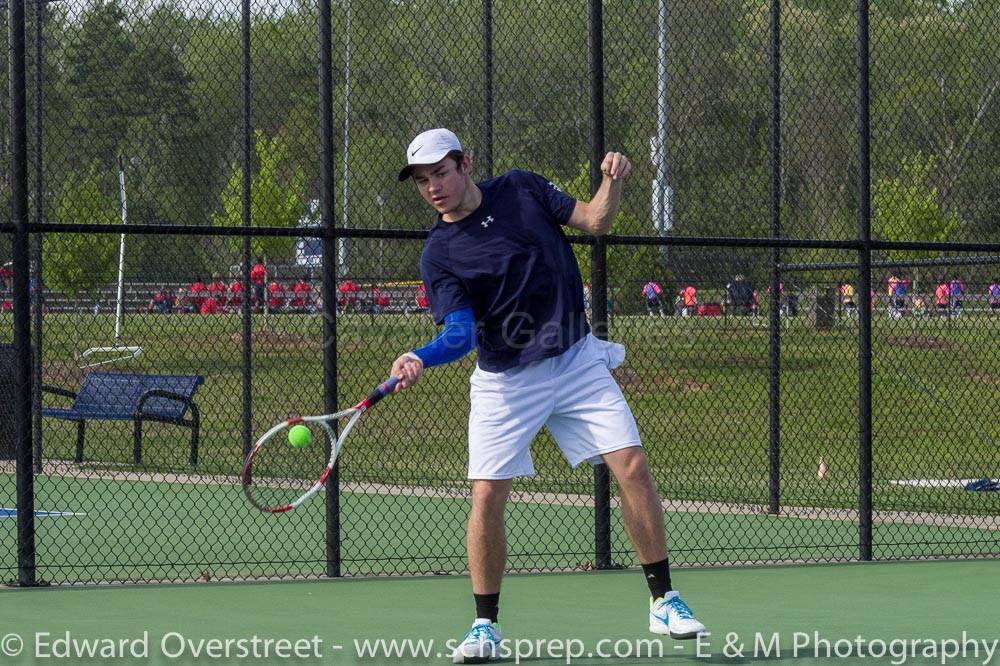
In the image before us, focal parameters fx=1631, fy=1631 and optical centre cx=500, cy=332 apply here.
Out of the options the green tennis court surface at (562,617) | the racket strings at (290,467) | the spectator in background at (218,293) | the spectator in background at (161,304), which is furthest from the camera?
the spectator in background at (218,293)

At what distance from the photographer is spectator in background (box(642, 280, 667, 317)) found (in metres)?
11.5

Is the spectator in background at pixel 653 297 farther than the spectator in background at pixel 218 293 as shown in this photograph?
Yes

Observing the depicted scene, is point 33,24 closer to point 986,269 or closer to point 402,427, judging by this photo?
point 402,427

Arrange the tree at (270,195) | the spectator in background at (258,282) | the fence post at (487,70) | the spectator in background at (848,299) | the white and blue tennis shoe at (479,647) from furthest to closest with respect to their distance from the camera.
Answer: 1. the spectator in background at (848,299)
2. the spectator in background at (258,282)
3. the tree at (270,195)
4. the fence post at (487,70)
5. the white and blue tennis shoe at (479,647)

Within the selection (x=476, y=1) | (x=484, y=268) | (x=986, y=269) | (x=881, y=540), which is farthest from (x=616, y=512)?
(x=986, y=269)

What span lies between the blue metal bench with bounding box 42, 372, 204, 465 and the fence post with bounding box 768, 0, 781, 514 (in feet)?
13.8

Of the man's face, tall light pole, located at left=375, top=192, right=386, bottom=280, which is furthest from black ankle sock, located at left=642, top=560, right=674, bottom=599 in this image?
tall light pole, located at left=375, top=192, right=386, bottom=280

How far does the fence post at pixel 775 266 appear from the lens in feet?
30.6

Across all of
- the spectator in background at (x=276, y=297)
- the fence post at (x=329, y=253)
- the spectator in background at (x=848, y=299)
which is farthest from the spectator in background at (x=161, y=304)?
the spectator in background at (x=848, y=299)

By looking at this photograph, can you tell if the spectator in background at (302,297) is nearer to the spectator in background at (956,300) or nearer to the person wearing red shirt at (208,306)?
the person wearing red shirt at (208,306)

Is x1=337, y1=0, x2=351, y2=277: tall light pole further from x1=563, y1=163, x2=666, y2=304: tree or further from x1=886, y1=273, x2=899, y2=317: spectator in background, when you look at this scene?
x1=886, y1=273, x2=899, y2=317: spectator in background

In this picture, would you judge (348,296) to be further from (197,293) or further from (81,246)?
(81,246)

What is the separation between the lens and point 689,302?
1197 cm

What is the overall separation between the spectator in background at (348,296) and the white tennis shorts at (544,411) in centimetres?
408
